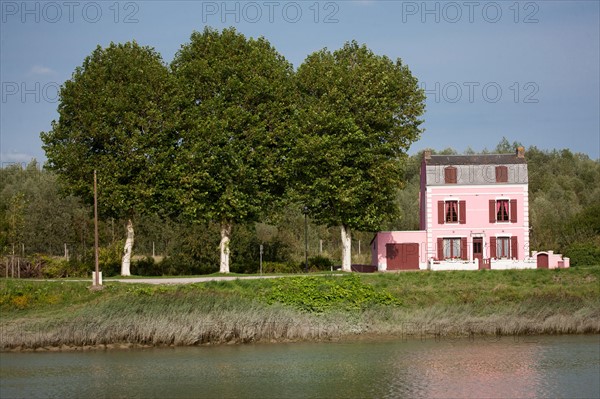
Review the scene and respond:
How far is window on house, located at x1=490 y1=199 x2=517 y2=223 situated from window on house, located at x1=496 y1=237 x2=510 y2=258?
Answer: 1.44 metres

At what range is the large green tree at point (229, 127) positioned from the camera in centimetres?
5678

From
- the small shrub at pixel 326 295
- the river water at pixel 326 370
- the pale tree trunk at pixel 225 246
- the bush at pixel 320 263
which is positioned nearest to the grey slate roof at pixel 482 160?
the bush at pixel 320 263

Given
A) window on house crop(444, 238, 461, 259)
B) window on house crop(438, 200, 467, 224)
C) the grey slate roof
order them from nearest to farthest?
window on house crop(438, 200, 467, 224) → window on house crop(444, 238, 461, 259) → the grey slate roof

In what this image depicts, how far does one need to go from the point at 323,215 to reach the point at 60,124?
62.6 feet

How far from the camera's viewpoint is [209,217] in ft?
188

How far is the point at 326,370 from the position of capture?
31938mm

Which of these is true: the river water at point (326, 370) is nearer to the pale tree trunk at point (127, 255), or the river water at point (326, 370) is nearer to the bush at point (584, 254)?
the pale tree trunk at point (127, 255)

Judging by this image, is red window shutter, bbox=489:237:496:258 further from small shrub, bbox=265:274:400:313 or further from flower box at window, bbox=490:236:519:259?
small shrub, bbox=265:274:400:313

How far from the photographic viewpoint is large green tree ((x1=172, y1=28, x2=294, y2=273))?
56781 millimetres

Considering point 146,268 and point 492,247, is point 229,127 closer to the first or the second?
point 146,268

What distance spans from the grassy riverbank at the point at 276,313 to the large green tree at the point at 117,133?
40.6 ft

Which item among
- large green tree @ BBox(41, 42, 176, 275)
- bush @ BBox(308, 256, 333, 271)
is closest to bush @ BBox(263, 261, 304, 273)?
bush @ BBox(308, 256, 333, 271)

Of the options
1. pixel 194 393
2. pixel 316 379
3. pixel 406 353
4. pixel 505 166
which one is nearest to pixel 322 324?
pixel 406 353

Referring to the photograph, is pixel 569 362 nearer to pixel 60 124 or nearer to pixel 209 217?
pixel 209 217
